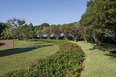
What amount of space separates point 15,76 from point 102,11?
7589 millimetres

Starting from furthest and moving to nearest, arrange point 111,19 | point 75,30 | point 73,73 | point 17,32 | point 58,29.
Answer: point 58,29 < point 75,30 < point 17,32 < point 111,19 < point 73,73

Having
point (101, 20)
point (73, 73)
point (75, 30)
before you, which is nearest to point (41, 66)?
point (73, 73)

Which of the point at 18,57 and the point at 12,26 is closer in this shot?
the point at 18,57

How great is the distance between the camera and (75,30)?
21.4 m

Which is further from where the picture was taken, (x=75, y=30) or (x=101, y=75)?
(x=75, y=30)

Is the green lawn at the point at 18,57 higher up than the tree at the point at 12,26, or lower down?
lower down

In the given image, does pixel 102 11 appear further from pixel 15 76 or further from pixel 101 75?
pixel 15 76

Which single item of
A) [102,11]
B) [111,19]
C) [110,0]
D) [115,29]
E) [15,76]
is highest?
[110,0]

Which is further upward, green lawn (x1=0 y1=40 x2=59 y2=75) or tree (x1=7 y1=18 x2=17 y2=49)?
tree (x1=7 y1=18 x2=17 y2=49)

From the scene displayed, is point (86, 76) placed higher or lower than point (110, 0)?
lower

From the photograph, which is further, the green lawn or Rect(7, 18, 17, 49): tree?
Rect(7, 18, 17, 49): tree

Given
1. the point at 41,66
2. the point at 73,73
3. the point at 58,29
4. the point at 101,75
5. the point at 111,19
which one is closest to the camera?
the point at 101,75

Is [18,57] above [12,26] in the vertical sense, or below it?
below

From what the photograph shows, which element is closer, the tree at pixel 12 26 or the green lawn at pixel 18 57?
the green lawn at pixel 18 57
